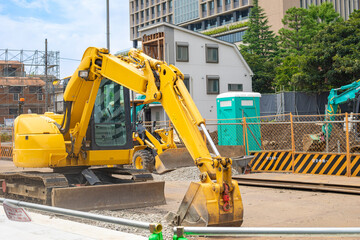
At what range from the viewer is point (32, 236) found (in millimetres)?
6359

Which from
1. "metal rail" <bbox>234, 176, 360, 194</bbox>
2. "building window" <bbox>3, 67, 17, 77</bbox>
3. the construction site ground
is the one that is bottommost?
the construction site ground

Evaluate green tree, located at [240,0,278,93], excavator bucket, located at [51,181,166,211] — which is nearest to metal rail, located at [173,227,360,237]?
excavator bucket, located at [51,181,166,211]

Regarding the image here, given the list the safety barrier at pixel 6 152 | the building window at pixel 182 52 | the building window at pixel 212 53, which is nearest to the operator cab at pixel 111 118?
the safety barrier at pixel 6 152

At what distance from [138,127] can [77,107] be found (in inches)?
294

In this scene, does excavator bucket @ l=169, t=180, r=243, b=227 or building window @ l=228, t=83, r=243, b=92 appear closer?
excavator bucket @ l=169, t=180, r=243, b=227

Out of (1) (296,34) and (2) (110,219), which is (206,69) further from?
(2) (110,219)

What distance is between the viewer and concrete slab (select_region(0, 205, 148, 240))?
6219 millimetres

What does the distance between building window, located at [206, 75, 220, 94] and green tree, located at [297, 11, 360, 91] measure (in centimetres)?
781

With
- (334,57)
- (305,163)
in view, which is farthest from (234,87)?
(305,163)

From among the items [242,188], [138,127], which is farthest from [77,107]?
[138,127]

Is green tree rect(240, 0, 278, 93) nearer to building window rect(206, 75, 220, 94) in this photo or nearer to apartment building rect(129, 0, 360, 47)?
building window rect(206, 75, 220, 94)

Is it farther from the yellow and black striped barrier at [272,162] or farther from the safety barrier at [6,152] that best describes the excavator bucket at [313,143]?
the safety barrier at [6,152]

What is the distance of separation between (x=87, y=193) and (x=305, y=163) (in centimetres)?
877

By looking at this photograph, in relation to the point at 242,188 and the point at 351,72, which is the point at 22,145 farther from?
the point at 351,72
